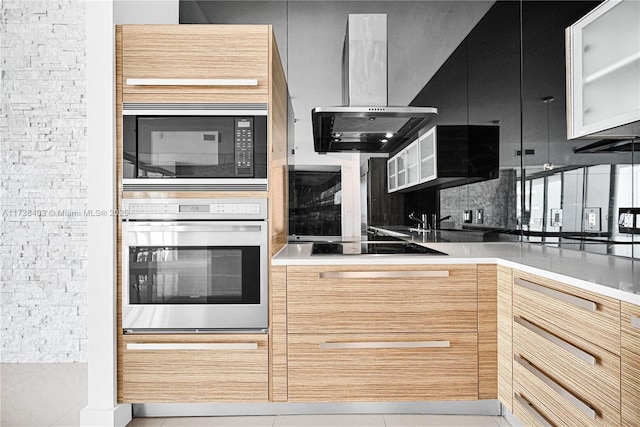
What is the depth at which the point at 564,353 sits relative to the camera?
1463 millimetres

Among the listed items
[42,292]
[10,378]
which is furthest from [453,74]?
[10,378]

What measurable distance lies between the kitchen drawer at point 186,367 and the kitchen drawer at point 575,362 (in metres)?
1.19

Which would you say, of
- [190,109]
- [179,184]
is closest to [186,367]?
[179,184]

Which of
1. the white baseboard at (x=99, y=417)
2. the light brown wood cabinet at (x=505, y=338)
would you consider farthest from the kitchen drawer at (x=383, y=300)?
the white baseboard at (x=99, y=417)

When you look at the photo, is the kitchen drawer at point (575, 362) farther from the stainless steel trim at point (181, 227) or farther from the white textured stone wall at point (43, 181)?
the white textured stone wall at point (43, 181)

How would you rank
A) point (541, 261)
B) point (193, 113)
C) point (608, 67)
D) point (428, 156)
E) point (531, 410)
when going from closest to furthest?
point (608, 67), point (531, 410), point (541, 261), point (193, 113), point (428, 156)

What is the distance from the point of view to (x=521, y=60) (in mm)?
2674

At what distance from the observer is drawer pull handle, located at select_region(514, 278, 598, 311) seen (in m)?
1.32

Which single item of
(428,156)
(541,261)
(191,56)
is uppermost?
(191,56)

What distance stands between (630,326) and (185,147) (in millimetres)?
1876

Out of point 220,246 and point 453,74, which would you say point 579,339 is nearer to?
point 220,246

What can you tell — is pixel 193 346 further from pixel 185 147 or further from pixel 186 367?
pixel 185 147

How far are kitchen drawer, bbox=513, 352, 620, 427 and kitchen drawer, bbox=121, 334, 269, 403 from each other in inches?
45.7

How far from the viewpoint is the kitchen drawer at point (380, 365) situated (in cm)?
205
